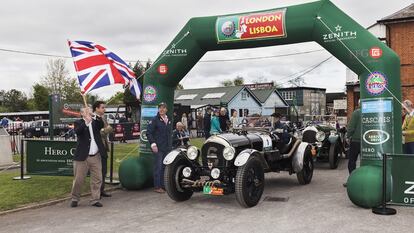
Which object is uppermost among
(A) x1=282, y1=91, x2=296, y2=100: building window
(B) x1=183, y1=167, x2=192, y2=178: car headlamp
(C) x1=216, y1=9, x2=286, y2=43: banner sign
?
(A) x1=282, y1=91, x2=296, y2=100: building window

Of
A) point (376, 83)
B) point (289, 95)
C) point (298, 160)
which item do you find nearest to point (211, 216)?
point (298, 160)

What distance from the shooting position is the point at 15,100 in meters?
78.1

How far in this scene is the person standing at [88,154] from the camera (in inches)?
280

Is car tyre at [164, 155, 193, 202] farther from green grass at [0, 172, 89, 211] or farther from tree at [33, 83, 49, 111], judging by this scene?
tree at [33, 83, 49, 111]

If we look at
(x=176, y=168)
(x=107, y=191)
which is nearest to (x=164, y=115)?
(x=176, y=168)

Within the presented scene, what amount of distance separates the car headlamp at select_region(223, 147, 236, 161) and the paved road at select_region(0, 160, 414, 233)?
84 centimetres

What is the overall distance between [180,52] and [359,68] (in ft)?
11.7

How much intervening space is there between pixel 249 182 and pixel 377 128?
2.36 m

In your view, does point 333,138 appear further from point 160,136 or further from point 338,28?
point 160,136

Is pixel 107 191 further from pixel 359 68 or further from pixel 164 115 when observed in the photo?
pixel 359 68

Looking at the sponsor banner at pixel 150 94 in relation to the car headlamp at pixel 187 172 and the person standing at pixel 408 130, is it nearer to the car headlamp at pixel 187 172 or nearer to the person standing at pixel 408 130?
the car headlamp at pixel 187 172

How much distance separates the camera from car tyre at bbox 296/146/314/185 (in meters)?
9.05

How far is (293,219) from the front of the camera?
20.0 ft

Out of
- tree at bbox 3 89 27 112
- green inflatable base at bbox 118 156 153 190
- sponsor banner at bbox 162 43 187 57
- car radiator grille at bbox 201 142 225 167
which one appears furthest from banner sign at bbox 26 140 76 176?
tree at bbox 3 89 27 112
